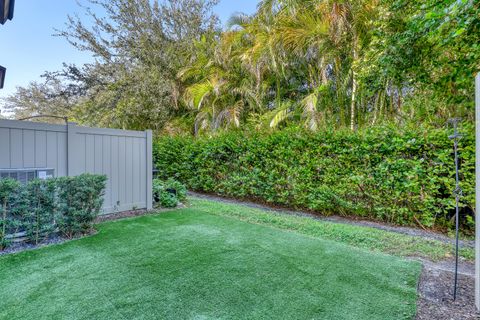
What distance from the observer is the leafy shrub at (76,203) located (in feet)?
11.5

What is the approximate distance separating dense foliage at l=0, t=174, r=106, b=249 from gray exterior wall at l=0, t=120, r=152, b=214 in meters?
0.57

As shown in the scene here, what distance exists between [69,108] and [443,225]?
13804 millimetres

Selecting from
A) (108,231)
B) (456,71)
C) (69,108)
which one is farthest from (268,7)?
(69,108)

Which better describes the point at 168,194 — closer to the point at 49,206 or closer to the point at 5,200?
the point at 49,206

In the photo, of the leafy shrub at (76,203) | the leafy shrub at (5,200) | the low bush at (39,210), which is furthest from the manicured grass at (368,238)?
the leafy shrub at (5,200)

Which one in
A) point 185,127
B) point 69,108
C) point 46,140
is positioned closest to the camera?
point 46,140

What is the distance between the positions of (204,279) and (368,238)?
2.50 m

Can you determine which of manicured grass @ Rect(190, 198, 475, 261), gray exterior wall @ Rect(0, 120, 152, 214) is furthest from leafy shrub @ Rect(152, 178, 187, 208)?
manicured grass @ Rect(190, 198, 475, 261)

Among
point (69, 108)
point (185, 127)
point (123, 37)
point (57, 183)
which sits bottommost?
point (57, 183)

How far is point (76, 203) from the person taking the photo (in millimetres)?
3570

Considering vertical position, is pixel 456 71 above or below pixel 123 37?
below

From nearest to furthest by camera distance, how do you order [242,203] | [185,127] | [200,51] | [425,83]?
[425,83] < [242,203] < [200,51] < [185,127]

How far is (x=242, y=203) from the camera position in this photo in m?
6.56

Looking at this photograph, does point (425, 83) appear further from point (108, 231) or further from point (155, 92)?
point (155, 92)
